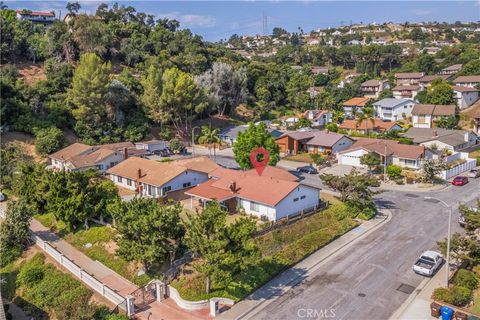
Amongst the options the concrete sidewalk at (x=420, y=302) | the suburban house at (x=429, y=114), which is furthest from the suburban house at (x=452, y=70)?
the concrete sidewalk at (x=420, y=302)

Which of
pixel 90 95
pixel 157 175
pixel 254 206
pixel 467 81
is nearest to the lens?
pixel 254 206

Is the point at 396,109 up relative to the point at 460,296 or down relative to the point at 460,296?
up

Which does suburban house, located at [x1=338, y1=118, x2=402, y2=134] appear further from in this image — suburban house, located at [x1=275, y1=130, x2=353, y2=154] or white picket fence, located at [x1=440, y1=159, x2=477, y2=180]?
white picket fence, located at [x1=440, y1=159, x2=477, y2=180]

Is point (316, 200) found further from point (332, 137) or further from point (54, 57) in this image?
point (54, 57)

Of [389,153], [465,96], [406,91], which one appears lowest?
[389,153]

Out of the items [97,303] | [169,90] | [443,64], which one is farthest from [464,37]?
[97,303]

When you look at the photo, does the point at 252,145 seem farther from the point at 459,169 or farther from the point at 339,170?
the point at 459,169

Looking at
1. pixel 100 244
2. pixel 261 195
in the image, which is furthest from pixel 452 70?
pixel 100 244

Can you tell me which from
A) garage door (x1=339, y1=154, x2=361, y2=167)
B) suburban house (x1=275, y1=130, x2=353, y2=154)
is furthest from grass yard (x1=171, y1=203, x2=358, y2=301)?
suburban house (x1=275, y1=130, x2=353, y2=154)
